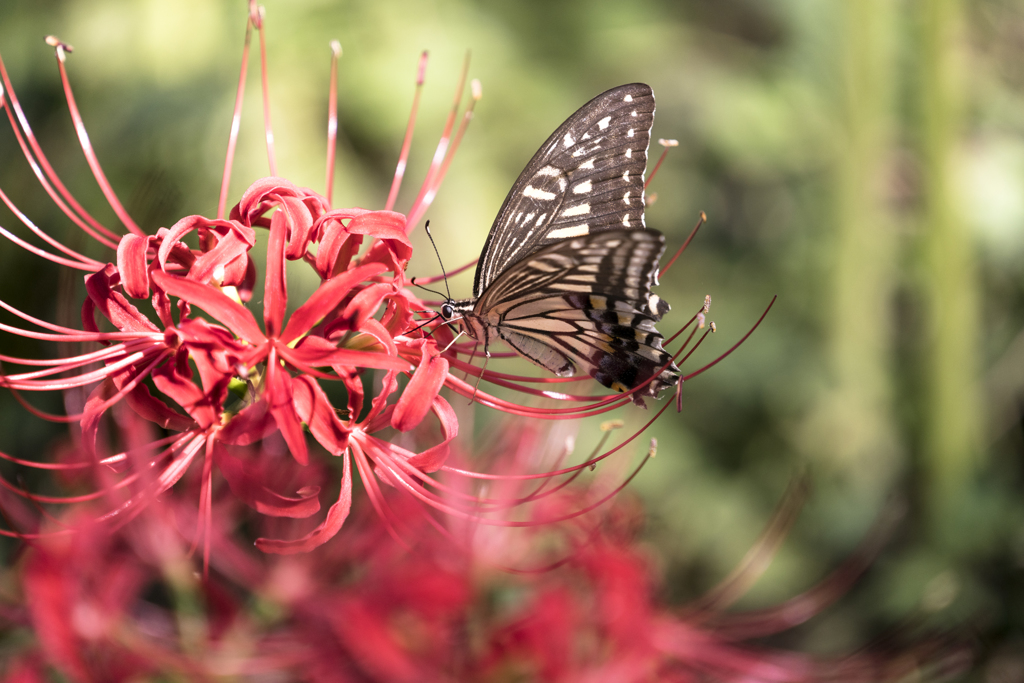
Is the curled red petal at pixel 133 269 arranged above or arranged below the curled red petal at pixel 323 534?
above

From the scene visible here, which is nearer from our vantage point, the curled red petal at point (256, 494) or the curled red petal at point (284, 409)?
the curled red petal at point (284, 409)

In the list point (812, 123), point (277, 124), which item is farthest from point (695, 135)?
→ point (277, 124)

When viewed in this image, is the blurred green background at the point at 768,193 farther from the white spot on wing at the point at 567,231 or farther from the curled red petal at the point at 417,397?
the curled red petal at the point at 417,397

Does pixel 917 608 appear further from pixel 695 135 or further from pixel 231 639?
pixel 695 135

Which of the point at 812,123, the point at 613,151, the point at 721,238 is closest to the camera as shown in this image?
the point at 613,151

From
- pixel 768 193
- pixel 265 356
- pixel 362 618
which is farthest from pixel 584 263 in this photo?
pixel 768 193

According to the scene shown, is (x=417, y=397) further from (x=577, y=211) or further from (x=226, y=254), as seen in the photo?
(x=577, y=211)

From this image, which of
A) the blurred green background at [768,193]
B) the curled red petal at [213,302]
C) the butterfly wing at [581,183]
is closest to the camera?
the curled red petal at [213,302]

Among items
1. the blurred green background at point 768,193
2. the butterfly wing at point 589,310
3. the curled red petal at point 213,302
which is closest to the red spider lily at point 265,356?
the curled red petal at point 213,302
